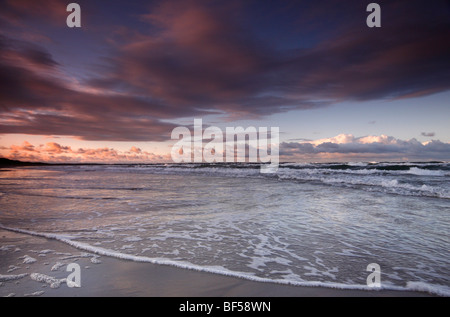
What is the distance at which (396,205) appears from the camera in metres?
9.31

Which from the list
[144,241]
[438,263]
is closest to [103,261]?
[144,241]

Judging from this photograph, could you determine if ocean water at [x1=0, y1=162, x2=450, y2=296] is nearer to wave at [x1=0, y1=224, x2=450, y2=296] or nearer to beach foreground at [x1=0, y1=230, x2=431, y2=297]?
wave at [x1=0, y1=224, x2=450, y2=296]

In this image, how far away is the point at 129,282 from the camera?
3.29 meters

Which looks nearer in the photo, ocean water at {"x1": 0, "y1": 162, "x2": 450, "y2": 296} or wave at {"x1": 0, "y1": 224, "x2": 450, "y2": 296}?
wave at {"x1": 0, "y1": 224, "x2": 450, "y2": 296}

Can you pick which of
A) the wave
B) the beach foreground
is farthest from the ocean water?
the beach foreground

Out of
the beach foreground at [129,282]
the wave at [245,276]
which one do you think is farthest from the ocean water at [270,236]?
the beach foreground at [129,282]

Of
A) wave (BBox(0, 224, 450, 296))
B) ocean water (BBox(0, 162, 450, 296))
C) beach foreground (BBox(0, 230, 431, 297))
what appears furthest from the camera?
ocean water (BBox(0, 162, 450, 296))

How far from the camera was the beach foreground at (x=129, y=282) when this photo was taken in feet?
10.00

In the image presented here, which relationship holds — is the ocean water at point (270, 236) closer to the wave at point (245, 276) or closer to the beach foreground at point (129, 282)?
the wave at point (245, 276)

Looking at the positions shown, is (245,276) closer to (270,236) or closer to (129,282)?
(129,282)

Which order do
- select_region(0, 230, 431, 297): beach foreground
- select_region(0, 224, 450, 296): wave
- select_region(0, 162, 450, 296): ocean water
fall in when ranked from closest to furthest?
select_region(0, 230, 431, 297): beach foreground, select_region(0, 224, 450, 296): wave, select_region(0, 162, 450, 296): ocean water

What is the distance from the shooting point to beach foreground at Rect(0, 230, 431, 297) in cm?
305
